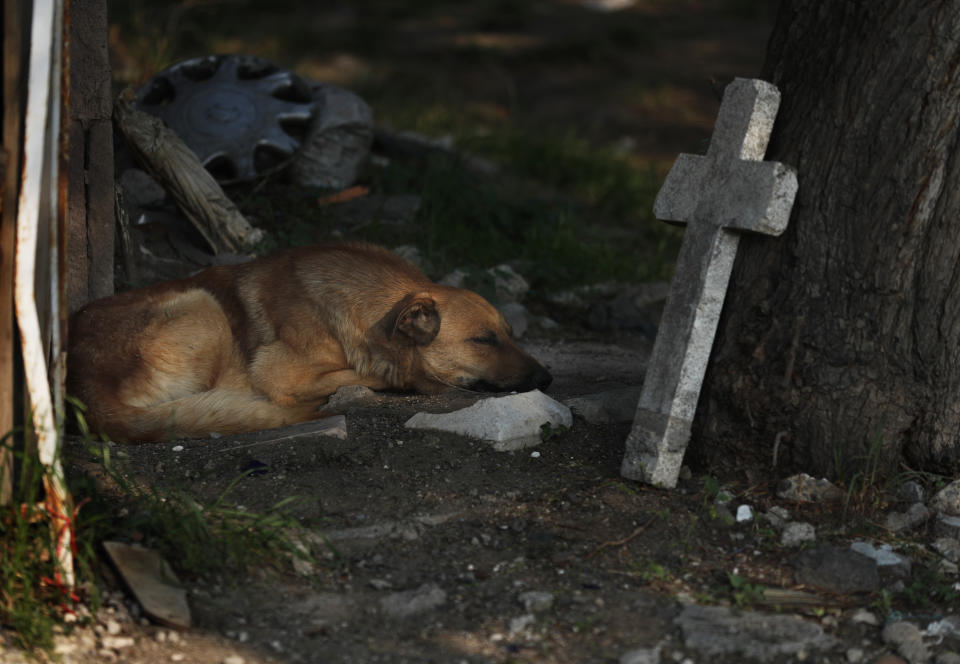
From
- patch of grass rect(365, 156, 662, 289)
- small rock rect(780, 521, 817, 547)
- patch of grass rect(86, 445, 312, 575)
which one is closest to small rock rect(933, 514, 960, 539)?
small rock rect(780, 521, 817, 547)

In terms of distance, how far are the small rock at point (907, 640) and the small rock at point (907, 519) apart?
→ 0.61 metres

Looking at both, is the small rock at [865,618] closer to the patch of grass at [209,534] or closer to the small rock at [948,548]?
the small rock at [948,548]

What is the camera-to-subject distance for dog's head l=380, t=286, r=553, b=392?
5285 mm

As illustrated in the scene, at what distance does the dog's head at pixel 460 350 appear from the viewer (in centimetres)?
529

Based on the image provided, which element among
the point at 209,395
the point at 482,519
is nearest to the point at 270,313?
the point at 209,395

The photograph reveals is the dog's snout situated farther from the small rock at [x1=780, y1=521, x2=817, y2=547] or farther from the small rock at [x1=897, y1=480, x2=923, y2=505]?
the small rock at [x1=897, y1=480, x2=923, y2=505]

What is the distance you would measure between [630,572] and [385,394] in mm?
2120

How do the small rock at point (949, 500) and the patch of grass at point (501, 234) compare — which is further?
the patch of grass at point (501, 234)

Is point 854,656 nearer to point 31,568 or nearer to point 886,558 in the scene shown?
point 886,558

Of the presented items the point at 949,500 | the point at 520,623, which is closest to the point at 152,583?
the point at 520,623

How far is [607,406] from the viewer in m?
4.87

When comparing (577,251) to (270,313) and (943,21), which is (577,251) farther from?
(943,21)

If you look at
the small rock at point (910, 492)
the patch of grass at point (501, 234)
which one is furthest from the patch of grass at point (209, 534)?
the patch of grass at point (501, 234)

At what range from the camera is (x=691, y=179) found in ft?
13.4
